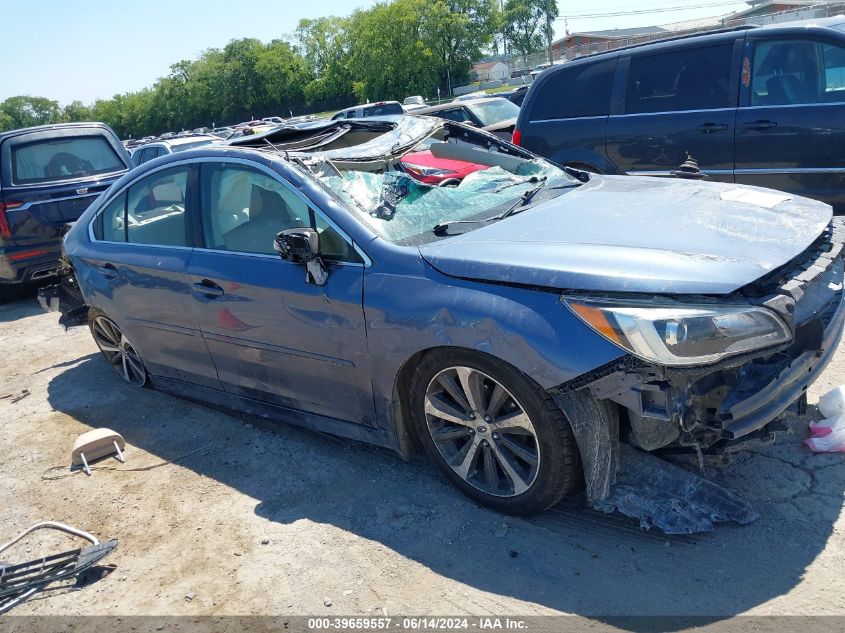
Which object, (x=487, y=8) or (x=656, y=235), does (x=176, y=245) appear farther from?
(x=487, y=8)

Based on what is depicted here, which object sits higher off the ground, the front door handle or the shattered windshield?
the shattered windshield

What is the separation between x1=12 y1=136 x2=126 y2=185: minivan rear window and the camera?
830 centimetres

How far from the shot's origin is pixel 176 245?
4.30 meters

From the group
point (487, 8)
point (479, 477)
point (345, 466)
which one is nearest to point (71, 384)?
point (345, 466)

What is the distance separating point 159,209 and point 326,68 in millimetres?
99263

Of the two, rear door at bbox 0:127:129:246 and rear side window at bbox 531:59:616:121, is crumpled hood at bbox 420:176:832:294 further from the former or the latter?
rear door at bbox 0:127:129:246

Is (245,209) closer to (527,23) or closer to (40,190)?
(40,190)

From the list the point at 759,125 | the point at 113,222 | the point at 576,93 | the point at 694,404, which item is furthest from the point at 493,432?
the point at 576,93

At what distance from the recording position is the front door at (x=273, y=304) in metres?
3.46

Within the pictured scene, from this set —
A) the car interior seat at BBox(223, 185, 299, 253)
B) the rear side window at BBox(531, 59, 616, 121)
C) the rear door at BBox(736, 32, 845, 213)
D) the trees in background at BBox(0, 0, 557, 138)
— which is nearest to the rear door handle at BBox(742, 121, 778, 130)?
the rear door at BBox(736, 32, 845, 213)

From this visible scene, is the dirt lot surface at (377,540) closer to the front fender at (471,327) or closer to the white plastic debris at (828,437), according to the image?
the white plastic debris at (828,437)

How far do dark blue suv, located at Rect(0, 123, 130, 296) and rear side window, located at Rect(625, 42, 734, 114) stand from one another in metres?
6.26

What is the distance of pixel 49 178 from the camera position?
8.41 m

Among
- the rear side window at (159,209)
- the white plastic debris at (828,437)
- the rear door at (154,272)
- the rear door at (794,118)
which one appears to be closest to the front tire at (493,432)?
the white plastic debris at (828,437)
